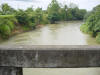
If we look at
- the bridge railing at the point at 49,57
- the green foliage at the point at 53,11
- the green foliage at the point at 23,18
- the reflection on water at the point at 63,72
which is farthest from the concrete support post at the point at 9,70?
the green foliage at the point at 53,11

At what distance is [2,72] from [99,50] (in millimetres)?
1075

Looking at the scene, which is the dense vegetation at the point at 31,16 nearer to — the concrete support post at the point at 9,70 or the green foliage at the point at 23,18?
the green foliage at the point at 23,18

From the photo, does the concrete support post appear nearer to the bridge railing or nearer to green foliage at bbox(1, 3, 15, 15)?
the bridge railing

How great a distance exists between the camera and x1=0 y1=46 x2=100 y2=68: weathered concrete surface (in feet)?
3.89

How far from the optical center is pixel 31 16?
18.6m

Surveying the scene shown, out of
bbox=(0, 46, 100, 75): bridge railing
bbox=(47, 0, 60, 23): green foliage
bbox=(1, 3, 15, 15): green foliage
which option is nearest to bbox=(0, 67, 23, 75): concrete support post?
bbox=(0, 46, 100, 75): bridge railing

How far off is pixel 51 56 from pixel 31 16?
709 inches

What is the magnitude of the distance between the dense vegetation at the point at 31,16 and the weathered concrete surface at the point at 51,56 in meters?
10.6

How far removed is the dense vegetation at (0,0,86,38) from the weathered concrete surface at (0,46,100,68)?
34.7ft

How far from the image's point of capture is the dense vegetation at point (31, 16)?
12386mm

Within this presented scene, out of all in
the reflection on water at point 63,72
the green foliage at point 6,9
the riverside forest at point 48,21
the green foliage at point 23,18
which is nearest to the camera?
the reflection on water at point 63,72

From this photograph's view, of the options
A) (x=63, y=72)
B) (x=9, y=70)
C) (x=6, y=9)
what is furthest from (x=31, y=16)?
(x=9, y=70)

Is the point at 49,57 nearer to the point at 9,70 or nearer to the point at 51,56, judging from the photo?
the point at 51,56

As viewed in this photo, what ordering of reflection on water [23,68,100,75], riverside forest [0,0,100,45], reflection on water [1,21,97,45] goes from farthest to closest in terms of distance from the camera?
riverside forest [0,0,100,45] < reflection on water [1,21,97,45] < reflection on water [23,68,100,75]
